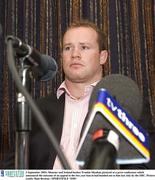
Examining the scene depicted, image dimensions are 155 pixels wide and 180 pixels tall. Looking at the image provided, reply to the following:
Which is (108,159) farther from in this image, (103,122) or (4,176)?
(4,176)

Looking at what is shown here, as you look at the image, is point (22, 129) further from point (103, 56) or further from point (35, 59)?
point (103, 56)

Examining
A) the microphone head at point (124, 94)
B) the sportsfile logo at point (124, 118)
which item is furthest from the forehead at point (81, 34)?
the sportsfile logo at point (124, 118)

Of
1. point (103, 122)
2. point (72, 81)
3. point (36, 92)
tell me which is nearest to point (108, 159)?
point (103, 122)

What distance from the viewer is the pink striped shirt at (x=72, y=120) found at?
141 cm

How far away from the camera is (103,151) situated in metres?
0.55

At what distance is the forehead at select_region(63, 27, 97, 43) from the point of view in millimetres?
1614

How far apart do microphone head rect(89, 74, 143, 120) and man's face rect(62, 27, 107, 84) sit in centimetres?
72

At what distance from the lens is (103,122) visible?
0.60 metres

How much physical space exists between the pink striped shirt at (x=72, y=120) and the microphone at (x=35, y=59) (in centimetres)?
63

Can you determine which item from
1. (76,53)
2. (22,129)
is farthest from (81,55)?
(22,129)

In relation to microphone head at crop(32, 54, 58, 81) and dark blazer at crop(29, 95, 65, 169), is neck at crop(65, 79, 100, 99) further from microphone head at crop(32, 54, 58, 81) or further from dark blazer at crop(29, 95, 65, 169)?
microphone head at crop(32, 54, 58, 81)

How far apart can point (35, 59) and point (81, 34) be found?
0.92 meters

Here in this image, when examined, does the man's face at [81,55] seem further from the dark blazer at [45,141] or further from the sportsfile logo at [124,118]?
the sportsfile logo at [124,118]

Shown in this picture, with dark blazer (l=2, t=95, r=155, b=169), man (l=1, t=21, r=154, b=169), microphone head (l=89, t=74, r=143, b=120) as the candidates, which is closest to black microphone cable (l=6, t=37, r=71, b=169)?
microphone head (l=89, t=74, r=143, b=120)
